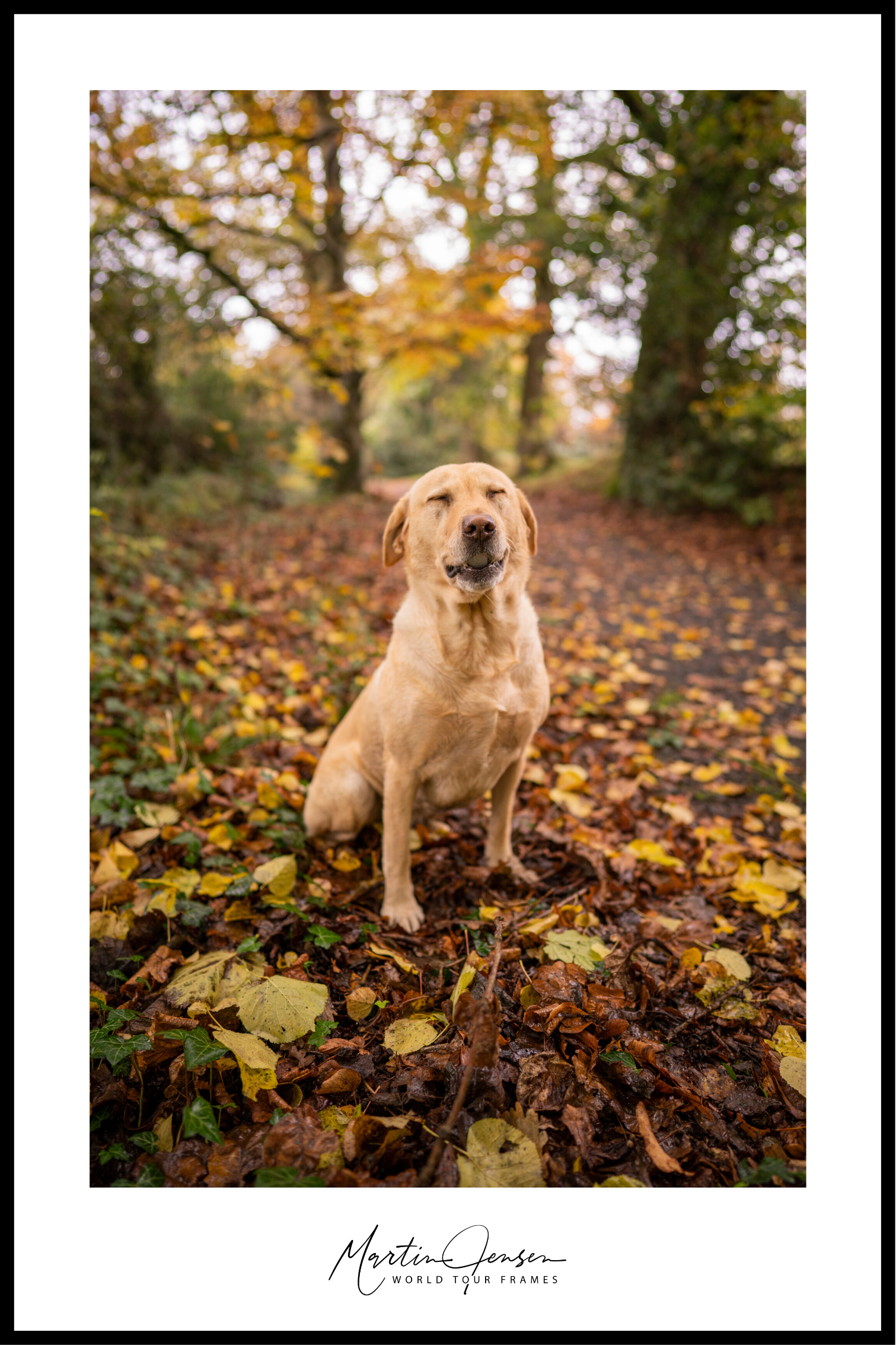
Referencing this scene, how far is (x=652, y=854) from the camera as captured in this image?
2.90 metres

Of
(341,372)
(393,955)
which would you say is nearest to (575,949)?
(393,955)

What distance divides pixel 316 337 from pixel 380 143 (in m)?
1.78

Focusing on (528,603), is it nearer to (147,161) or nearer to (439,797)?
(439,797)

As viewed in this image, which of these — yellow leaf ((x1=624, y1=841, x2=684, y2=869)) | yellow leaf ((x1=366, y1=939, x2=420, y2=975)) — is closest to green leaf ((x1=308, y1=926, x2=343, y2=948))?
yellow leaf ((x1=366, y1=939, x2=420, y2=975))

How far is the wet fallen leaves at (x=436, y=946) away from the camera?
1.63 m

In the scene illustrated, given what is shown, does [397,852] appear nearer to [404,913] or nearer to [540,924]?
[404,913]

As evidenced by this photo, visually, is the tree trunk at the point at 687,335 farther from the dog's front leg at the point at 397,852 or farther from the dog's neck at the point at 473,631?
the dog's front leg at the point at 397,852

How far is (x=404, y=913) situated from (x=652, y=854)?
114 cm

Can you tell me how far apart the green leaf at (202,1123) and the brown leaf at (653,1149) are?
1.03 metres

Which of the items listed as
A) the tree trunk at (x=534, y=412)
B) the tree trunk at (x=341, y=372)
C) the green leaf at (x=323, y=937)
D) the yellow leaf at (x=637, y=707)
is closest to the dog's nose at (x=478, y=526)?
the green leaf at (x=323, y=937)

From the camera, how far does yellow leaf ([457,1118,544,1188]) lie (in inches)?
60.8

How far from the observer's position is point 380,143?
242 inches

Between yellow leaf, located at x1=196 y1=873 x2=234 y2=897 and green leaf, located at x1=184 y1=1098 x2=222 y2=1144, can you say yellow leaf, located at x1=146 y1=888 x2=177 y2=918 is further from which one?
green leaf, located at x1=184 y1=1098 x2=222 y2=1144

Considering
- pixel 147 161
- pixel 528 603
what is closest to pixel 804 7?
pixel 528 603
